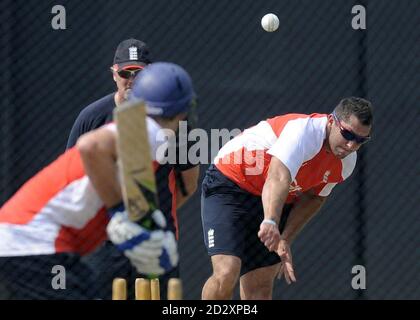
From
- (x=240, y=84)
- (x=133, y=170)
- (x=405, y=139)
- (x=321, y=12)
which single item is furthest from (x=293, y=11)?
(x=133, y=170)

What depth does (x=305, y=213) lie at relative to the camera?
17.1ft

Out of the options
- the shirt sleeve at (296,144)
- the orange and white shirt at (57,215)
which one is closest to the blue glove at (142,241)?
the orange and white shirt at (57,215)

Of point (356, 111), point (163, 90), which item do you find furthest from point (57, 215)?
point (356, 111)

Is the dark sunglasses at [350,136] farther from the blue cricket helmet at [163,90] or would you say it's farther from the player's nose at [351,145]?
the blue cricket helmet at [163,90]

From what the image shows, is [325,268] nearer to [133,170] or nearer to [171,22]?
[171,22]

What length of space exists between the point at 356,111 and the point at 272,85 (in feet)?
5.00

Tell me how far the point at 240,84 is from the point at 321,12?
66 cm

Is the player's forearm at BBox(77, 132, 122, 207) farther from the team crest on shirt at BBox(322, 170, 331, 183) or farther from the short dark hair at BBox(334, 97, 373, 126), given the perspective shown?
the team crest on shirt at BBox(322, 170, 331, 183)

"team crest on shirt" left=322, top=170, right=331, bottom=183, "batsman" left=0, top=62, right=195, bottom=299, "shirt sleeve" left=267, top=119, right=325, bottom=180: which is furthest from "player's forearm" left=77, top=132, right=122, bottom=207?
"team crest on shirt" left=322, top=170, right=331, bottom=183

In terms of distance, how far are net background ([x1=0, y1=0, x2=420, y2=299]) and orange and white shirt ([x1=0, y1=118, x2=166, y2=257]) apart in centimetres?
274

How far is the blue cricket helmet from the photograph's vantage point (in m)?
3.29

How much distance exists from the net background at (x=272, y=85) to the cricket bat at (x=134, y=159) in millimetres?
2968

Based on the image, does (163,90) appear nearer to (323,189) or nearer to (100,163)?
(100,163)

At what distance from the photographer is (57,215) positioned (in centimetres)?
324
